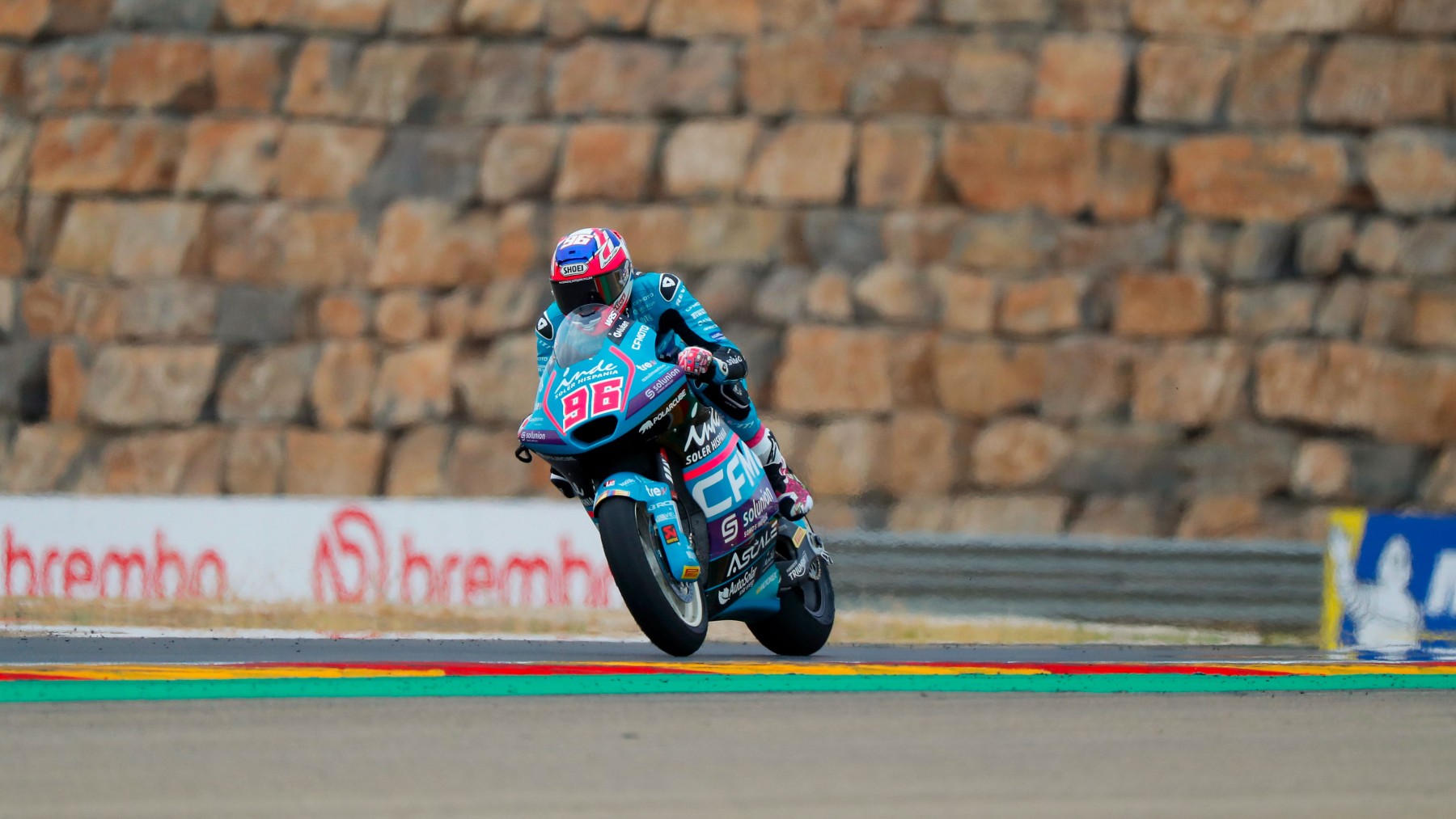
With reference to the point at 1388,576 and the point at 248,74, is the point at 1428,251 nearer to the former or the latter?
the point at 1388,576

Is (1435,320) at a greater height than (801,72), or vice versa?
(801,72)

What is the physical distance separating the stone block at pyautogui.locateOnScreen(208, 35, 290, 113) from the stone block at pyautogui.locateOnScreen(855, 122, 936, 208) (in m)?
5.46

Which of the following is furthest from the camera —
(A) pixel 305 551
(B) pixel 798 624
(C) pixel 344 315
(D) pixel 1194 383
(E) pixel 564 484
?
(C) pixel 344 315

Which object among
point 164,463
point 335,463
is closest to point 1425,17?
point 335,463

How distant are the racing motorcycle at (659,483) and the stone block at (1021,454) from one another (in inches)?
273

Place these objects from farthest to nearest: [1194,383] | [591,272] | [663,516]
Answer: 1. [1194,383]
2. [591,272]
3. [663,516]

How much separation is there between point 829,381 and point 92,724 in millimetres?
10538

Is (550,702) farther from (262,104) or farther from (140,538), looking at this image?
(262,104)

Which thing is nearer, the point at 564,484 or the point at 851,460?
the point at 564,484

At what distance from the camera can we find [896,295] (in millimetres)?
15422

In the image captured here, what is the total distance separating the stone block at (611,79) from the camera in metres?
16.4

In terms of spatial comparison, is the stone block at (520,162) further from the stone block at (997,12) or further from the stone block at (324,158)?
the stone block at (997,12)

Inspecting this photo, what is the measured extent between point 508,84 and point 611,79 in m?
1.02

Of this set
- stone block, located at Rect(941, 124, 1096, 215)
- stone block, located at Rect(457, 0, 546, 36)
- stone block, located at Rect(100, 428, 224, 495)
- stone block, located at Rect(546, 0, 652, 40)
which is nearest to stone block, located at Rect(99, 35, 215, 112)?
stone block, located at Rect(457, 0, 546, 36)
